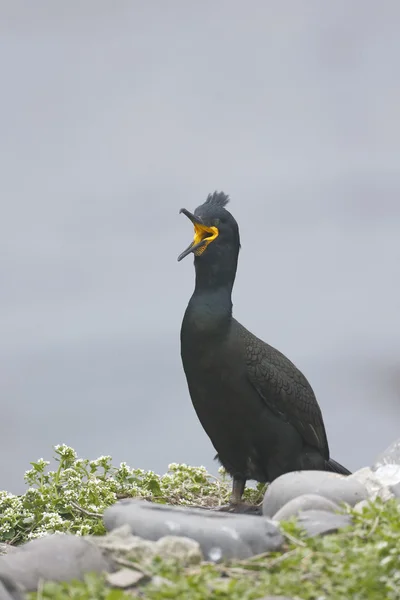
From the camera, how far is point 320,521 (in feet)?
14.7

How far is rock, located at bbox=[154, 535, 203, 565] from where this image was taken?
13.6 feet

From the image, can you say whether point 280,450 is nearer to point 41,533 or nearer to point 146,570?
point 41,533

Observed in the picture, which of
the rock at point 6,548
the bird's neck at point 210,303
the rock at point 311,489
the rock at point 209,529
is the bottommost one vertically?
the rock at point 209,529

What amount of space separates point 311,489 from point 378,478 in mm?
599

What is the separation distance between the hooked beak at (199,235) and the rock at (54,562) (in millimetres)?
2827

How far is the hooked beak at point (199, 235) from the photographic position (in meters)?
6.80

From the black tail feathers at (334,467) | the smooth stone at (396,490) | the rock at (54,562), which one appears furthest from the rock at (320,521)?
the black tail feathers at (334,467)

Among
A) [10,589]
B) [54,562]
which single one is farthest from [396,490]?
[10,589]

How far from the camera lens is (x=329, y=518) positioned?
4.55 metres

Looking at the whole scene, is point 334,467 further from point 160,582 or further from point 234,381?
point 160,582

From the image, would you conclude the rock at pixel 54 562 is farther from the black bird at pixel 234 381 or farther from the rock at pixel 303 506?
the black bird at pixel 234 381

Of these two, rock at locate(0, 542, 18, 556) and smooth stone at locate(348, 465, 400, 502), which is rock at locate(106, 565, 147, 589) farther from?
rock at locate(0, 542, 18, 556)

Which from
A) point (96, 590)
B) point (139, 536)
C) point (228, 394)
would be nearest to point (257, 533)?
point (139, 536)

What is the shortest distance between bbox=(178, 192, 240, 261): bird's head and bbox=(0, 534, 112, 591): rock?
2.87 m
